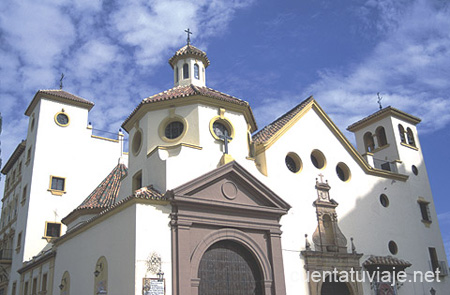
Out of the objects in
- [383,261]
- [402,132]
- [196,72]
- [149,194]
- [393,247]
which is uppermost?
[196,72]

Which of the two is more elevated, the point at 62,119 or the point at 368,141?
the point at 62,119

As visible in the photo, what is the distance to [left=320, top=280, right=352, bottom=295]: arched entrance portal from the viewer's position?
1994cm

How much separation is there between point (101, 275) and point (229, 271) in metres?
4.84

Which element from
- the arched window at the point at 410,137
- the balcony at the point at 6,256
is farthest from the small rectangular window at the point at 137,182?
the arched window at the point at 410,137

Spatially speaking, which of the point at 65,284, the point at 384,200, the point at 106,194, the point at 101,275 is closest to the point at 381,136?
the point at 384,200

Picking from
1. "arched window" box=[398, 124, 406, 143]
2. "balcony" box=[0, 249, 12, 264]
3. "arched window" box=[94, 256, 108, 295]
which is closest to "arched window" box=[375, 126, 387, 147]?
"arched window" box=[398, 124, 406, 143]

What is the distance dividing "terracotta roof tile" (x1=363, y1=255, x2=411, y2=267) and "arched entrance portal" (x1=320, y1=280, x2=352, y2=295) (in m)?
1.70

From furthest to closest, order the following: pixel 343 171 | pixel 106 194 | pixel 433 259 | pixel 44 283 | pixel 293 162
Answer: pixel 433 259
pixel 106 194
pixel 343 171
pixel 44 283
pixel 293 162

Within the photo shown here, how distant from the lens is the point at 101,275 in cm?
1675

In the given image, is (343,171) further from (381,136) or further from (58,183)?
(58,183)

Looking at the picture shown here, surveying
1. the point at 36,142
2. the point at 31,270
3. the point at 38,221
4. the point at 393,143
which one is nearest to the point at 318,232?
the point at 393,143

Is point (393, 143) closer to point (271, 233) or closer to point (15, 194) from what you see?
point (271, 233)

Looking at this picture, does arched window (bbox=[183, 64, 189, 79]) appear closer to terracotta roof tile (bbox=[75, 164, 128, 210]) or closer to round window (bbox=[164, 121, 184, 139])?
round window (bbox=[164, 121, 184, 139])

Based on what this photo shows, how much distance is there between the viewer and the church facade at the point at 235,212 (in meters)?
16.4
